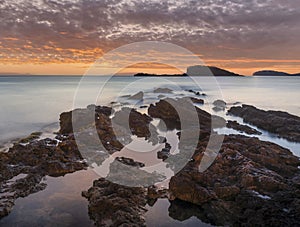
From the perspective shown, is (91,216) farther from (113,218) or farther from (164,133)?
(164,133)

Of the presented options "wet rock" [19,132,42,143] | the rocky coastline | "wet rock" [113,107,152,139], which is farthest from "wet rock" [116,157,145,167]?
"wet rock" [19,132,42,143]

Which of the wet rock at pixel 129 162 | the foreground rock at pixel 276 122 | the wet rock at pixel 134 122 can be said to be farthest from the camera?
the foreground rock at pixel 276 122

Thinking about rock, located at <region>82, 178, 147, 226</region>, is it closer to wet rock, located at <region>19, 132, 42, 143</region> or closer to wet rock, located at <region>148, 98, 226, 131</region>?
wet rock, located at <region>19, 132, 42, 143</region>

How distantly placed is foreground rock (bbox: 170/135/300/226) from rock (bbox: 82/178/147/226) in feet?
7.11

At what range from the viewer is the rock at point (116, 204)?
12.2 m

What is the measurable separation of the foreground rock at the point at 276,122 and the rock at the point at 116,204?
19542 millimetres

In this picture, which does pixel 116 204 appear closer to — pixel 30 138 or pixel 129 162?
pixel 129 162

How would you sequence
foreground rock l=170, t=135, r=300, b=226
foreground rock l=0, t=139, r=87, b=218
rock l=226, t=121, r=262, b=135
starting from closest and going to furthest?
1. foreground rock l=170, t=135, r=300, b=226
2. foreground rock l=0, t=139, r=87, b=218
3. rock l=226, t=121, r=262, b=135

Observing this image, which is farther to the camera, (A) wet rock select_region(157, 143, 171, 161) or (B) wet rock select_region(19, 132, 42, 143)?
Answer: (B) wet rock select_region(19, 132, 42, 143)

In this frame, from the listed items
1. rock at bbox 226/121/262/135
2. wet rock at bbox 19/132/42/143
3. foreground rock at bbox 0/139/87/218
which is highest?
rock at bbox 226/121/262/135

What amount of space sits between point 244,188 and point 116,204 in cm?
693

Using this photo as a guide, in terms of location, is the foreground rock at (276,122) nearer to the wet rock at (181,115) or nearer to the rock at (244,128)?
the rock at (244,128)

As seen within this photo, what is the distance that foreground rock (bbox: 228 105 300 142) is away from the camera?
28270 millimetres

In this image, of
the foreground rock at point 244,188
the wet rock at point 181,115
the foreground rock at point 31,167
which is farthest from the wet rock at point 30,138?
the foreground rock at point 244,188
